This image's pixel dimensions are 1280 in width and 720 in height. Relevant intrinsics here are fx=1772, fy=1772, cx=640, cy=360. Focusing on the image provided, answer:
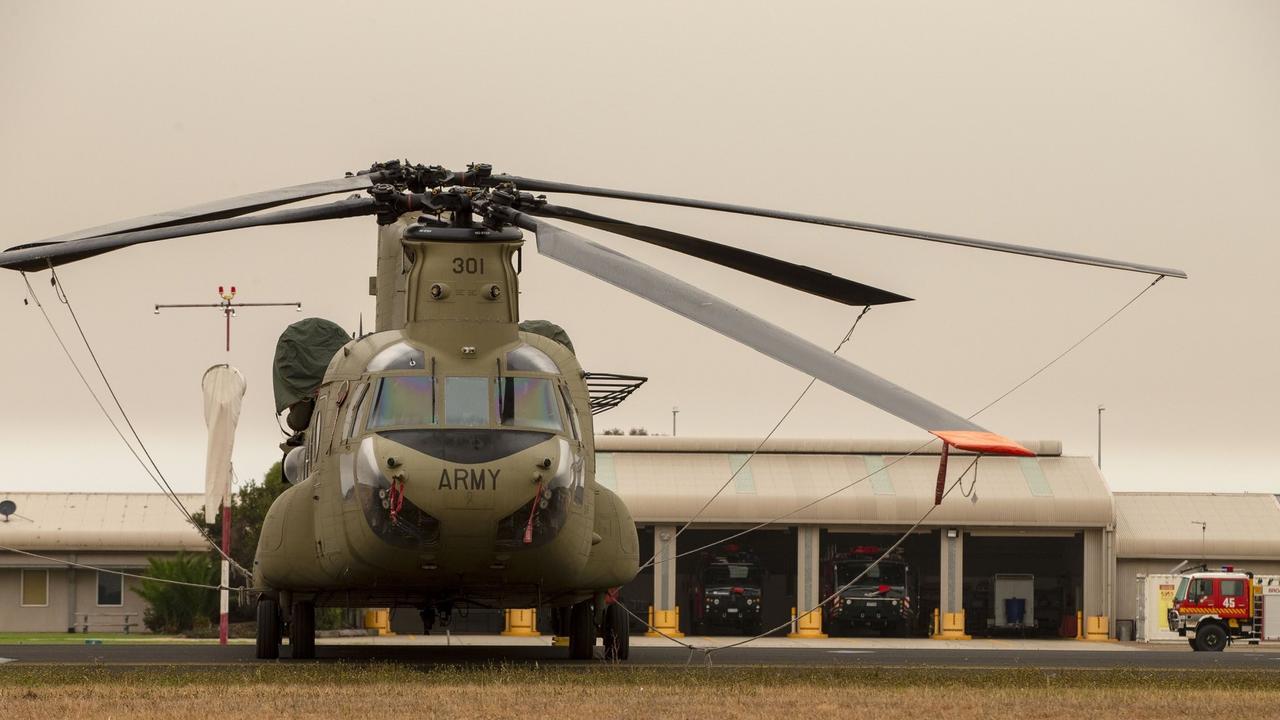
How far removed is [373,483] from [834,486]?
34.7 metres

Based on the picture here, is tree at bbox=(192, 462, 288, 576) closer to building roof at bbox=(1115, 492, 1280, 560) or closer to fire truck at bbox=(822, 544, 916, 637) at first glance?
fire truck at bbox=(822, 544, 916, 637)

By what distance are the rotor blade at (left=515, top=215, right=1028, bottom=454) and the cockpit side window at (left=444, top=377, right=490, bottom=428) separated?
2875mm

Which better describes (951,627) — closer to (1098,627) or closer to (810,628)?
(810,628)

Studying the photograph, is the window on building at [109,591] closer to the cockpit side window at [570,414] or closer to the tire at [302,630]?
the tire at [302,630]

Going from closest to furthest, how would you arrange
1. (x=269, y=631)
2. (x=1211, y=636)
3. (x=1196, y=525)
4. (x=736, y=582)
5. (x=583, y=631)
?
(x=583, y=631), (x=269, y=631), (x=1211, y=636), (x=736, y=582), (x=1196, y=525)

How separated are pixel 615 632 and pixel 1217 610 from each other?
2440 cm

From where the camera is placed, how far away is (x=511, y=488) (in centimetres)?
1847

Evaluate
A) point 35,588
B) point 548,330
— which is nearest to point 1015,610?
point 35,588

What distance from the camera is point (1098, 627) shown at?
51.9 m

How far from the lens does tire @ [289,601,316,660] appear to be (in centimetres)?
2225

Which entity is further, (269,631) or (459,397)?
(269,631)

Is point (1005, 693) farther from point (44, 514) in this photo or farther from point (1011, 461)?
point (44, 514)

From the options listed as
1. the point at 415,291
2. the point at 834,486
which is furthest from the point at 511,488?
the point at 834,486

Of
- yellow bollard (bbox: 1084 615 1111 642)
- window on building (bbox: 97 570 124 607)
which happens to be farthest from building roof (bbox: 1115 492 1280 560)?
window on building (bbox: 97 570 124 607)
